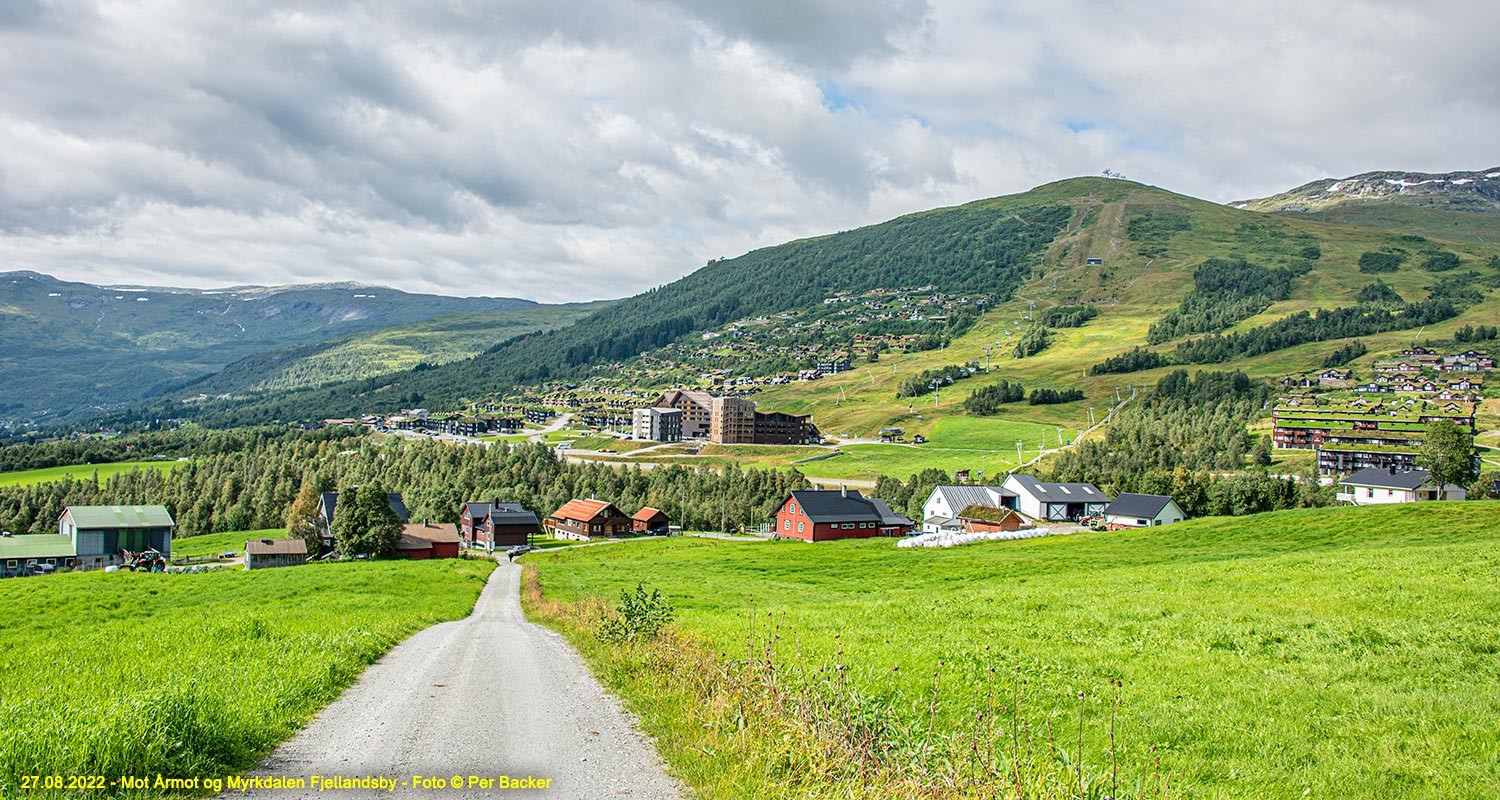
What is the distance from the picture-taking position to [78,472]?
162875mm

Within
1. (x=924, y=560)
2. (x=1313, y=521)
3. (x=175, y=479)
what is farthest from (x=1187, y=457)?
(x=175, y=479)

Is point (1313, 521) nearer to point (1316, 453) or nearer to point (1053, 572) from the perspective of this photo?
point (1053, 572)

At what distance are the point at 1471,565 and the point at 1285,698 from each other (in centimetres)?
1807

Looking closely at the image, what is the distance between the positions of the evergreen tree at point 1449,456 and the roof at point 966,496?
43959 mm

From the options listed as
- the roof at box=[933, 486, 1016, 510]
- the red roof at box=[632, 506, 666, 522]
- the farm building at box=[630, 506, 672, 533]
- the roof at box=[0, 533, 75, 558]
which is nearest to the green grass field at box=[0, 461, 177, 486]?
the roof at box=[0, 533, 75, 558]

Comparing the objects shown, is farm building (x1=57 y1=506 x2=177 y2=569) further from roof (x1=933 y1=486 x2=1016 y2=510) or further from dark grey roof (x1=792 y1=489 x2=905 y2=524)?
roof (x1=933 y1=486 x2=1016 y2=510)

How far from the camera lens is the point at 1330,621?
16.7 metres

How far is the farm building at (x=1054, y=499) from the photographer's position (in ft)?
323

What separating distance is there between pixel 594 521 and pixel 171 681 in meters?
91.4

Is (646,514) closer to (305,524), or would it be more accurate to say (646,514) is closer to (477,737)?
(305,524)

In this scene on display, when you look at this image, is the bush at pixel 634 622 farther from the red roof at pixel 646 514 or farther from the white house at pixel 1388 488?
the white house at pixel 1388 488

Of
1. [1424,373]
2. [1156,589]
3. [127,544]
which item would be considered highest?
[1424,373]

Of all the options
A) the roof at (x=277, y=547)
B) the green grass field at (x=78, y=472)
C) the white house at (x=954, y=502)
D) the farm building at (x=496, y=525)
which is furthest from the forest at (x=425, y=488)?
the roof at (x=277, y=547)

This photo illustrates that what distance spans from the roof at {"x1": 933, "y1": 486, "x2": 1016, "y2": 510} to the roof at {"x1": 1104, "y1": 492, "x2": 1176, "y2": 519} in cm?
1309
